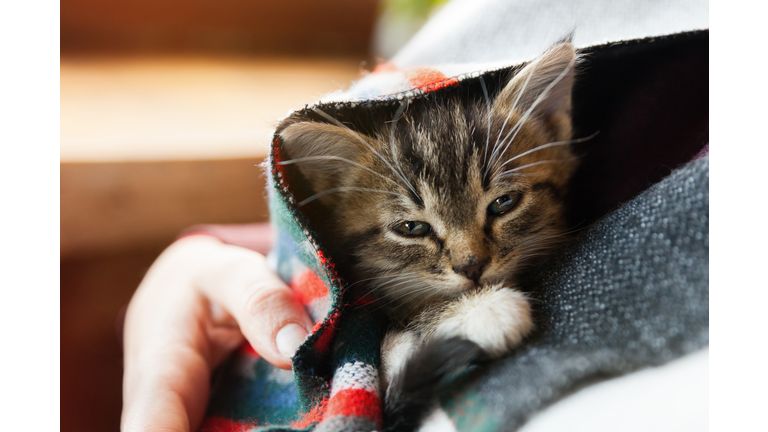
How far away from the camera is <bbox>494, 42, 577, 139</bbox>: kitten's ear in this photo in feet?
1.98

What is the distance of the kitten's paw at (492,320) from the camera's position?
0.44 meters

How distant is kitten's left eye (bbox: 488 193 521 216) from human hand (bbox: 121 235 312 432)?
1.06ft

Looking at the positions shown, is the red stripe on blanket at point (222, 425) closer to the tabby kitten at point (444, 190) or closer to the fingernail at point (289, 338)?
the fingernail at point (289, 338)

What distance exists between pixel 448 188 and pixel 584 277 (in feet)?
0.78

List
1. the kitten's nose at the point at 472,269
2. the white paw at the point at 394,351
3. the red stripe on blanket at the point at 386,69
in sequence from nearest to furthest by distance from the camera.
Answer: the white paw at the point at 394,351 → the kitten's nose at the point at 472,269 → the red stripe on blanket at the point at 386,69

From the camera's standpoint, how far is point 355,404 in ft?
1.39

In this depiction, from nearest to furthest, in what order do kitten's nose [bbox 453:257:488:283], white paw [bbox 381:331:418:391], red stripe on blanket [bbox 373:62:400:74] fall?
white paw [bbox 381:331:418:391] < kitten's nose [bbox 453:257:488:283] < red stripe on blanket [bbox 373:62:400:74]

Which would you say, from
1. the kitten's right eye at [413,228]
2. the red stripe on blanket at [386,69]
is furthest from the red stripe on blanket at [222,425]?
the red stripe on blanket at [386,69]

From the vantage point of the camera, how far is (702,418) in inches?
13.9

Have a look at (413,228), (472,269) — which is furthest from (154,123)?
(472,269)

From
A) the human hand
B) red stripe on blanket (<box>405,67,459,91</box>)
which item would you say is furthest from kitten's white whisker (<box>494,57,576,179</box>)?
the human hand

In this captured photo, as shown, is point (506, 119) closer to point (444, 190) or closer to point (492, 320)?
point (444, 190)

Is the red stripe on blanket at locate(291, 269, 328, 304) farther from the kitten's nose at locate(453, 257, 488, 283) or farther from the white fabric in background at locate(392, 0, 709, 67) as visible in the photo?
the white fabric in background at locate(392, 0, 709, 67)
